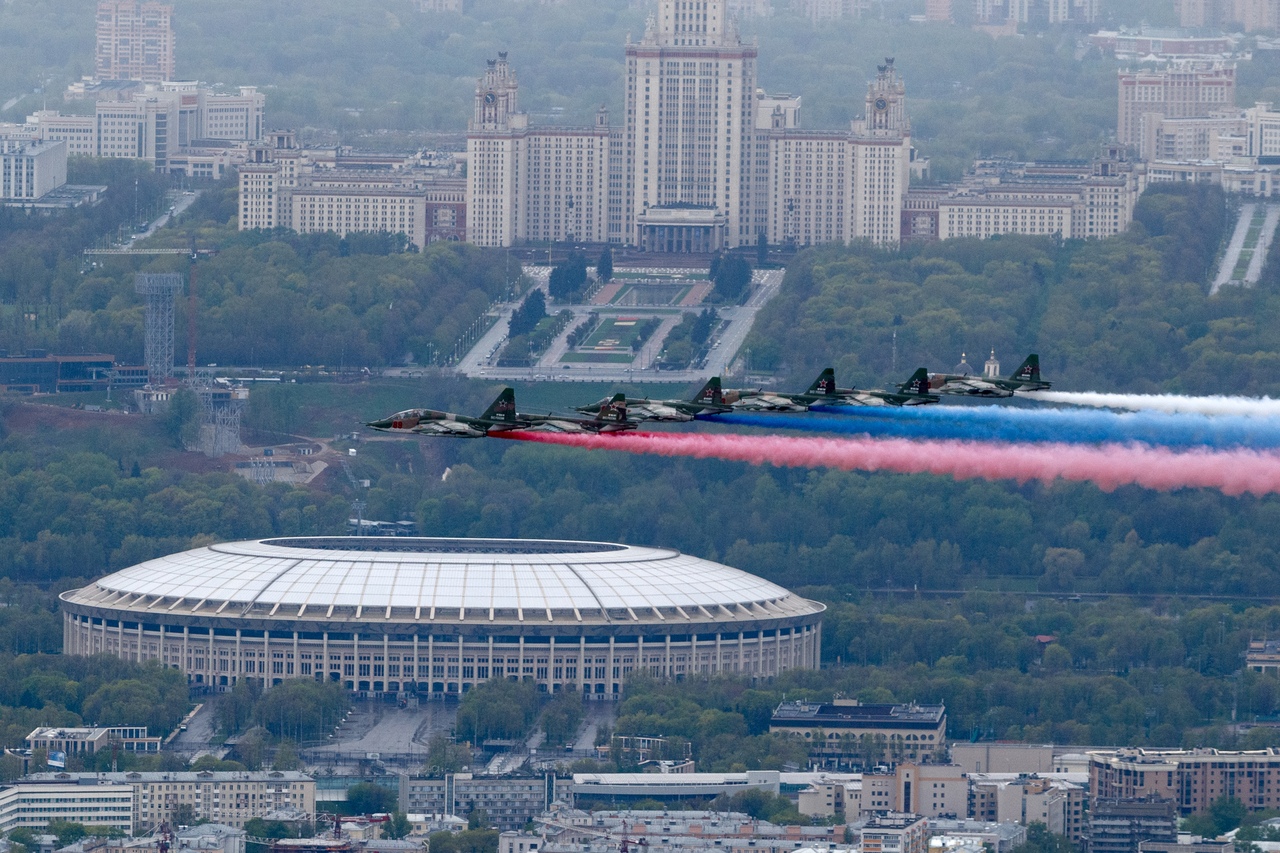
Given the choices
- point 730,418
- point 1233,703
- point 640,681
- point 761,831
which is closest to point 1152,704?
point 1233,703

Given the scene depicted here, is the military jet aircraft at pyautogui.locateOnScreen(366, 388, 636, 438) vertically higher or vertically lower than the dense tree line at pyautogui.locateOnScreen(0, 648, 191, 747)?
higher

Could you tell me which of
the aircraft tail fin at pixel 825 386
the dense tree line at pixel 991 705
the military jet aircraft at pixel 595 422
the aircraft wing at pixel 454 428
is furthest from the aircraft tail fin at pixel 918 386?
the dense tree line at pixel 991 705

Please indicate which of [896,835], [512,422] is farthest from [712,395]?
[896,835]

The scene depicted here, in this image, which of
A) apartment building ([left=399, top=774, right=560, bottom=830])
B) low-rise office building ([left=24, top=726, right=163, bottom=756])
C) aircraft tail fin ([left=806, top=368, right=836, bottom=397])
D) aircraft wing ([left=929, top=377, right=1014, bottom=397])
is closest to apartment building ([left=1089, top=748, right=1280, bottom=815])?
apartment building ([left=399, top=774, right=560, bottom=830])

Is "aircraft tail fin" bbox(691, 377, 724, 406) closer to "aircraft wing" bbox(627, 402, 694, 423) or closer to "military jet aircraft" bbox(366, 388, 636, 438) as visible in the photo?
"aircraft wing" bbox(627, 402, 694, 423)

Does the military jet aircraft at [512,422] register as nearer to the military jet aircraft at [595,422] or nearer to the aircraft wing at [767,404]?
the military jet aircraft at [595,422]

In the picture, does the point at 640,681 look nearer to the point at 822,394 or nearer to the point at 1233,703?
the point at 1233,703
